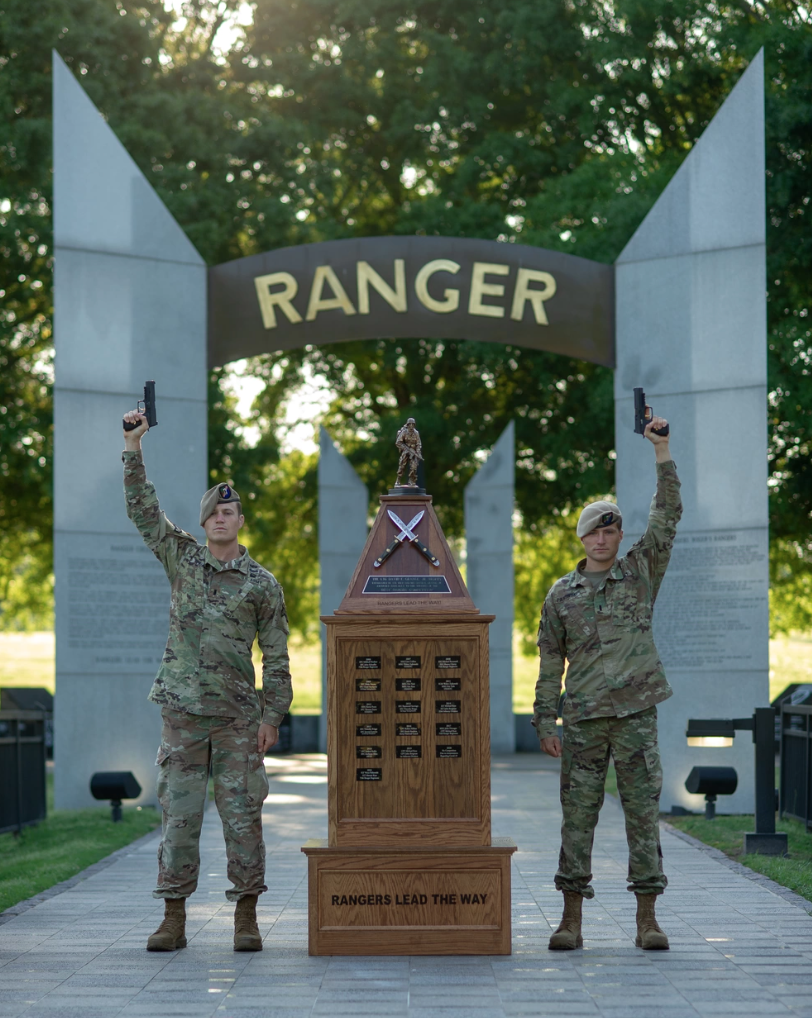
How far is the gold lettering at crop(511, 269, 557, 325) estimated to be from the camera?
1307cm

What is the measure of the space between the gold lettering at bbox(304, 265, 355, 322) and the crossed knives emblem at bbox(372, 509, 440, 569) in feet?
22.5

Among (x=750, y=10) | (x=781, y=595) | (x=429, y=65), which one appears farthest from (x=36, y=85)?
(x=781, y=595)

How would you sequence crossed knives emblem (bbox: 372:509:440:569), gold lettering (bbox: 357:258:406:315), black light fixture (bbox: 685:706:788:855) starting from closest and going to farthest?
1. crossed knives emblem (bbox: 372:509:440:569)
2. black light fixture (bbox: 685:706:788:855)
3. gold lettering (bbox: 357:258:406:315)

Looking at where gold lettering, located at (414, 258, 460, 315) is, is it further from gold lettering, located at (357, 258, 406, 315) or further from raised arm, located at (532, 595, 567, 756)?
raised arm, located at (532, 595, 567, 756)

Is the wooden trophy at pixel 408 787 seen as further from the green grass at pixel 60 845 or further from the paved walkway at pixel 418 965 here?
the green grass at pixel 60 845

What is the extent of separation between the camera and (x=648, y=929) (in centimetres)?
612

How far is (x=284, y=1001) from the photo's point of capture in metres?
5.18

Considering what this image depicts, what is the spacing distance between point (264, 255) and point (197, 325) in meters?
0.90

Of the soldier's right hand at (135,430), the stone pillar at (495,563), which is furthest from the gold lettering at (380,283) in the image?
the stone pillar at (495,563)

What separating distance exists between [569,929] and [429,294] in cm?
796

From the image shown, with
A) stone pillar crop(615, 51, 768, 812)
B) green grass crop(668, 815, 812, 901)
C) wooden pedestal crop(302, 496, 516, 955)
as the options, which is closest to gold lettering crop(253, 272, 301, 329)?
stone pillar crop(615, 51, 768, 812)

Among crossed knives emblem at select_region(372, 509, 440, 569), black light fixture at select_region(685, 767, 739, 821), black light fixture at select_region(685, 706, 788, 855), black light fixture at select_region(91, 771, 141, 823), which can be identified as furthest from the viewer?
black light fixture at select_region(91, 771, 141, 823)

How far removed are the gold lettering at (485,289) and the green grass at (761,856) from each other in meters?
4.77

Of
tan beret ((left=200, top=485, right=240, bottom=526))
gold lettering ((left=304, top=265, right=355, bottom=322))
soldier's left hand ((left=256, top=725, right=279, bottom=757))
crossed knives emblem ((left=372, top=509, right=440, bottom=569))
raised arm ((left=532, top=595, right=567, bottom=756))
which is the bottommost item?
soldier's left hand ((left=256, top=725, right=279, bottom=757))
